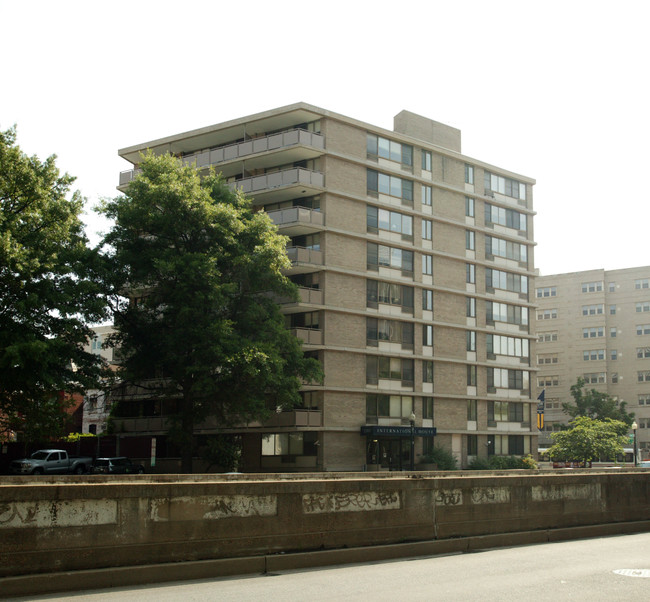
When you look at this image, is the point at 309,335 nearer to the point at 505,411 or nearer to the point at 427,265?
the point at 427,265

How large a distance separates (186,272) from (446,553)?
83.2 ft

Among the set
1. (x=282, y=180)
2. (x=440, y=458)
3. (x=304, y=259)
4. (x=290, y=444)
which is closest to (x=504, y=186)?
(x=282, y=180)

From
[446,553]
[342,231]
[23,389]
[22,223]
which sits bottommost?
[446,553]

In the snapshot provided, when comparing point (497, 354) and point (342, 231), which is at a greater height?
point (342, 231)

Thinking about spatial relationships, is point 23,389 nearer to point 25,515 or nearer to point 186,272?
point 186,272

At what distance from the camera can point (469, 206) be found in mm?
62156

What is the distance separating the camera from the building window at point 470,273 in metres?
61.3

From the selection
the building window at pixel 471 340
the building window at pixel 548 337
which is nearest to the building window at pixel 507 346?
the building window at pixel 471 340

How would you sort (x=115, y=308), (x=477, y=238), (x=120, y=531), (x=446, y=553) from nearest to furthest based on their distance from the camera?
1. (x=120, y=531)
2. (x=446, y=553)
3. (x=115, y=308)
4. (x=477, y=238)

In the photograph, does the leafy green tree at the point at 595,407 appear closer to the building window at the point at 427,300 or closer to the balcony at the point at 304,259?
the building window at the point at 427,300

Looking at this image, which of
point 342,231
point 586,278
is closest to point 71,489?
point 342,231

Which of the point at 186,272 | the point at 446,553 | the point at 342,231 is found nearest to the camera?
the point at 446,553

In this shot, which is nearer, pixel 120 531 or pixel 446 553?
pixel 120 531

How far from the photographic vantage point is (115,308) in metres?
41.1
